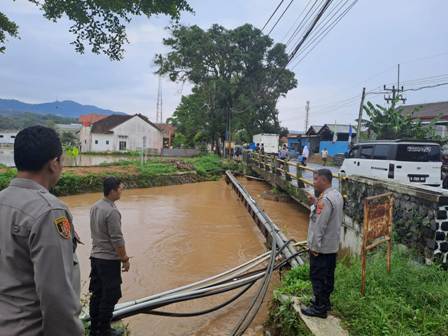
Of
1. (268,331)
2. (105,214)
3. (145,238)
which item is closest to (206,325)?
(268,331)

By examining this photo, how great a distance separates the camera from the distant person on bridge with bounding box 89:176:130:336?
3.93m

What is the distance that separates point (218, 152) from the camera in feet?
123

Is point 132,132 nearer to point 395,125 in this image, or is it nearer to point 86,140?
point 86,140

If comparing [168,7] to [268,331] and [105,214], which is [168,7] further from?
[268,331]

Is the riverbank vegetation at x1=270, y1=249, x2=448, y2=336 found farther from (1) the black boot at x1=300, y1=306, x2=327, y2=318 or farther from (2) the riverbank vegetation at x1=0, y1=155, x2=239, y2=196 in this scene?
(2) the riverbank vegetation at x1=0, y1=155, x2=239, y2=196

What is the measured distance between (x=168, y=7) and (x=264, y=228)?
576 cm

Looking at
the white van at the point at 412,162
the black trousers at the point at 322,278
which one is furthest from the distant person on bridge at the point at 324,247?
the white van at the point at 412,162

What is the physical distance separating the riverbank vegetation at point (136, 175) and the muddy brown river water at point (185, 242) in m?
0.83

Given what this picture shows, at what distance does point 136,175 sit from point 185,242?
11.6 m

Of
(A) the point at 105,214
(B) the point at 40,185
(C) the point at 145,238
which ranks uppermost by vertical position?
(B) the point at 40,185

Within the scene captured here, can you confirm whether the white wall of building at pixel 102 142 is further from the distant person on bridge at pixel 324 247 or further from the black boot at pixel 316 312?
the black boot at pixel 316 312

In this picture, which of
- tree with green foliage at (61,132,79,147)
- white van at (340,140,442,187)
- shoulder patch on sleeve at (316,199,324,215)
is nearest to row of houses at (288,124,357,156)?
white van at (340,140,442,187)

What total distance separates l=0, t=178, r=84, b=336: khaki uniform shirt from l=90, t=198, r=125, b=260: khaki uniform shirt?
7.55ft

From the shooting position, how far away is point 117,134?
50.0m
